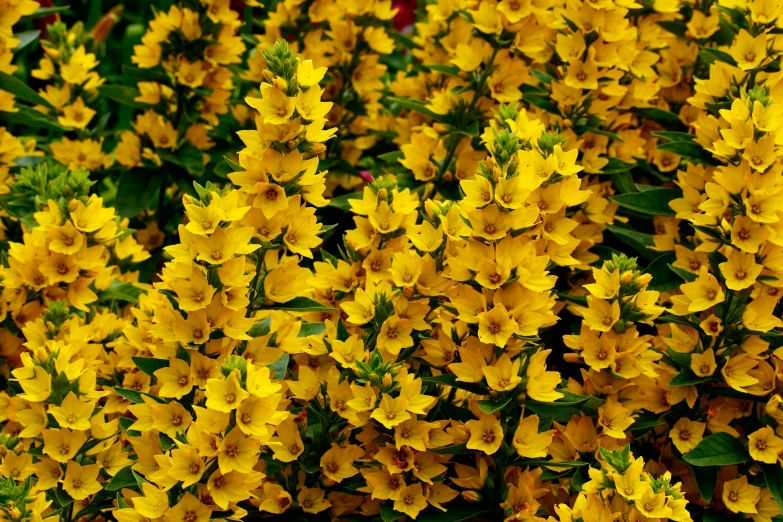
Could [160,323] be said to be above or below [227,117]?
above

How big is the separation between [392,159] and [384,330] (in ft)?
3.61

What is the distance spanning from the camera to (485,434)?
6.21 feet

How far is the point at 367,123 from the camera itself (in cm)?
338

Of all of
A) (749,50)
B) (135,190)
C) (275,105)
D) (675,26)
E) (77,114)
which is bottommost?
(135,190)

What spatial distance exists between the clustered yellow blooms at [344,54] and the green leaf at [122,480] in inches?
57.4

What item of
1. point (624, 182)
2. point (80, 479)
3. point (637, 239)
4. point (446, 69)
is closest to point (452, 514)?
point (80, 479)

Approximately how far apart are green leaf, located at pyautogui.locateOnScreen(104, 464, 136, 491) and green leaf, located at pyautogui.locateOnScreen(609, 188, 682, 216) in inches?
52.6

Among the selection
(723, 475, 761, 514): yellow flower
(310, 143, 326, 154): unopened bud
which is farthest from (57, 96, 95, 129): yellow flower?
(723, 475, 761, 514): yellow flower

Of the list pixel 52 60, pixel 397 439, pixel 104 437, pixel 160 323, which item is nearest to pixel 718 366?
pixel 397 439

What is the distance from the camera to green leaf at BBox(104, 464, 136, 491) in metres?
1.92

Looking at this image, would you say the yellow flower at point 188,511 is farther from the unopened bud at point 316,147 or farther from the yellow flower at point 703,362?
the yellow flower at point 703,362

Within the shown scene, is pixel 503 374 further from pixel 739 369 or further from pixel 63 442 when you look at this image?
pixel 63 442

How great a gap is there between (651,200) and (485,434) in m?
0.97

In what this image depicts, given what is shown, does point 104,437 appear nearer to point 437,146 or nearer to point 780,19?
point 437,146
